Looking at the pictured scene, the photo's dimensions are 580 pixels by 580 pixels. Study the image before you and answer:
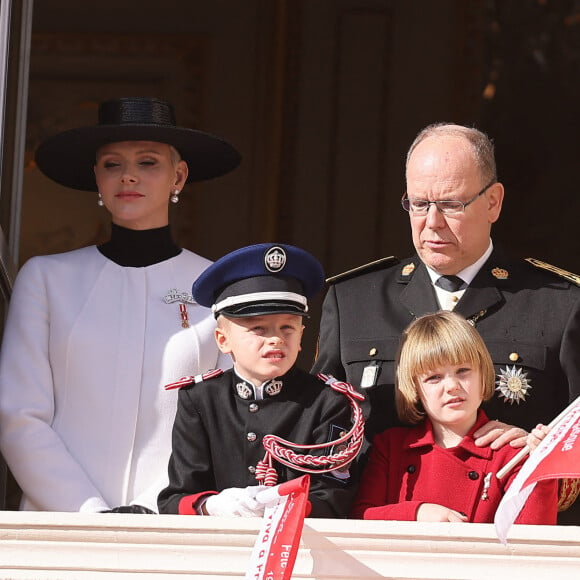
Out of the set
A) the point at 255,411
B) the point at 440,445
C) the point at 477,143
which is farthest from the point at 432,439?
the point at 477,143

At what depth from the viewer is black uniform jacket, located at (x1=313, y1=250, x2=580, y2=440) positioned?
13.2 feet

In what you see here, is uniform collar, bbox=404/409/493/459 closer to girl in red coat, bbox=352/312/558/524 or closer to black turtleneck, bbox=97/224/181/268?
girl in red coat, bbox=352/312/558/524

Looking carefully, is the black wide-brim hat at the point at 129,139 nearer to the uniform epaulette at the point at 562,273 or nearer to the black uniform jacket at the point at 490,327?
the black uniform jacket at the point at 490,327

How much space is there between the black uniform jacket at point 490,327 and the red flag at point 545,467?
0.51 meters

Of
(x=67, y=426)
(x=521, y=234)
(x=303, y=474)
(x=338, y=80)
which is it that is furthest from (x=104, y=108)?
(x=521, y=234)

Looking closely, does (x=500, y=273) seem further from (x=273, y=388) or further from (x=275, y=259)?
(x=273, y=388)

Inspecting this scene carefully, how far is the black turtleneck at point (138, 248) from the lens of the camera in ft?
14.0

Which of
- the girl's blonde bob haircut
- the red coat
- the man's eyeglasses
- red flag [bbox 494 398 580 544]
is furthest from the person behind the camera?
the man's eyeglasses

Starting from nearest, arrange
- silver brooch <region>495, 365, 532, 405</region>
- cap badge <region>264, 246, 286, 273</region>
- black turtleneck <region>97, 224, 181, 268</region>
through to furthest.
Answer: cap badge <region>264, 246, 286, 273</region> → silver brooch <region>495, 365, 532, 405</region> → black turtleneck <region>97, 224, 181, 268</region>

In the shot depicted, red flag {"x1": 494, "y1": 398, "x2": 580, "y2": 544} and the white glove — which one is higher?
red flag {"x1": 494, "y1": 398, "x2": 580, "y2": 544}

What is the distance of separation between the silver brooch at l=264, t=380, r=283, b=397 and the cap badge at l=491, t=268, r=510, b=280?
2.32ft

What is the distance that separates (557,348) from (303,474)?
0.73 meters

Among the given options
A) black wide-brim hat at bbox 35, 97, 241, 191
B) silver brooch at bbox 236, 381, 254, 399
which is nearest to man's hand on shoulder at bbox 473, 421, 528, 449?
silver brooch at bbox 236, 381, 254, 399

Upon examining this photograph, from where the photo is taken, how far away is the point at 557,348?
4070 millimetres
